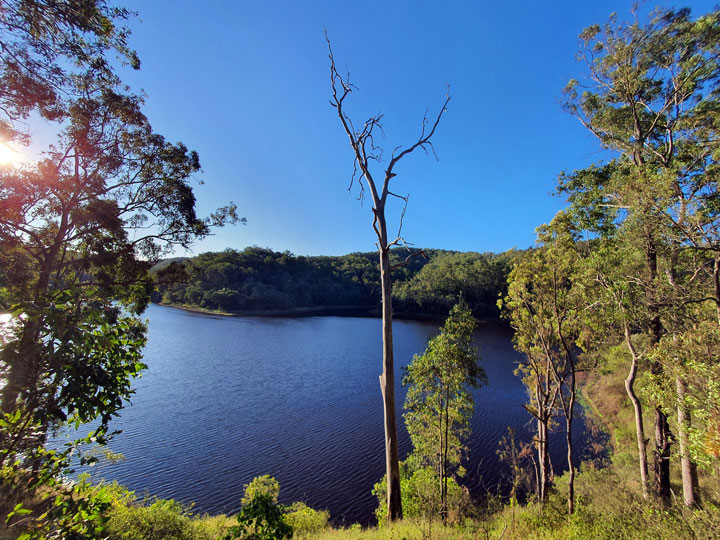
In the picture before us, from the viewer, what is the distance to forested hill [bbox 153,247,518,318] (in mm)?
66875

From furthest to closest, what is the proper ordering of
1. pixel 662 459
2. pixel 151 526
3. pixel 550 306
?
1. pixel 550 306
2. pixel 662 459
3. pixel 151 526

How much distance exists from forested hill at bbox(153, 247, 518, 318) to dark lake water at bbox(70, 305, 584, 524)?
27.6 m

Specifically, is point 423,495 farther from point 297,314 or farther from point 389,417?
point 297,314

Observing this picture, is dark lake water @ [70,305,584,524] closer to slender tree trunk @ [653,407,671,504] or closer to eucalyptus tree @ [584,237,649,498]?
slender tree trunk @ [653,407,671,504]

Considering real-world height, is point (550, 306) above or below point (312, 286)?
below

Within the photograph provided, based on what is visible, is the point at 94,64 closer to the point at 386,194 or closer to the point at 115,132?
the point at 115,132

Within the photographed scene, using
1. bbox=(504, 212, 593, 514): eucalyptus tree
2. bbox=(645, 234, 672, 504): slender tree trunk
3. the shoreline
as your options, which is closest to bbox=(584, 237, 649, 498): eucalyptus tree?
bbox=(645, 234, 672, 504): slender tree trunk

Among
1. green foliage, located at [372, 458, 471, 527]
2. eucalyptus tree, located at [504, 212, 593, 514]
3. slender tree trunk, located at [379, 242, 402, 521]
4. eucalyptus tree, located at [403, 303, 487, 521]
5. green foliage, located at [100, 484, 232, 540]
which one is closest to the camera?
green foliage, located at [100, 484, 232, 540]

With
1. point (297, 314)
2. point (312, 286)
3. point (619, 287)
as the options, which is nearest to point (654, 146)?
point (619, 287)

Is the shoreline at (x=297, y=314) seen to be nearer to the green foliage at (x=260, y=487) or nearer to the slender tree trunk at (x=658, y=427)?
the slender tree trunk at (x=658, y=427)

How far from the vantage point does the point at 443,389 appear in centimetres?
1039

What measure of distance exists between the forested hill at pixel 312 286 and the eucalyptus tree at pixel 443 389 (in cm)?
4156

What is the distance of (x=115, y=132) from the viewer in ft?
29.3

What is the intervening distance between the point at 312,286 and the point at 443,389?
82.7 metres
